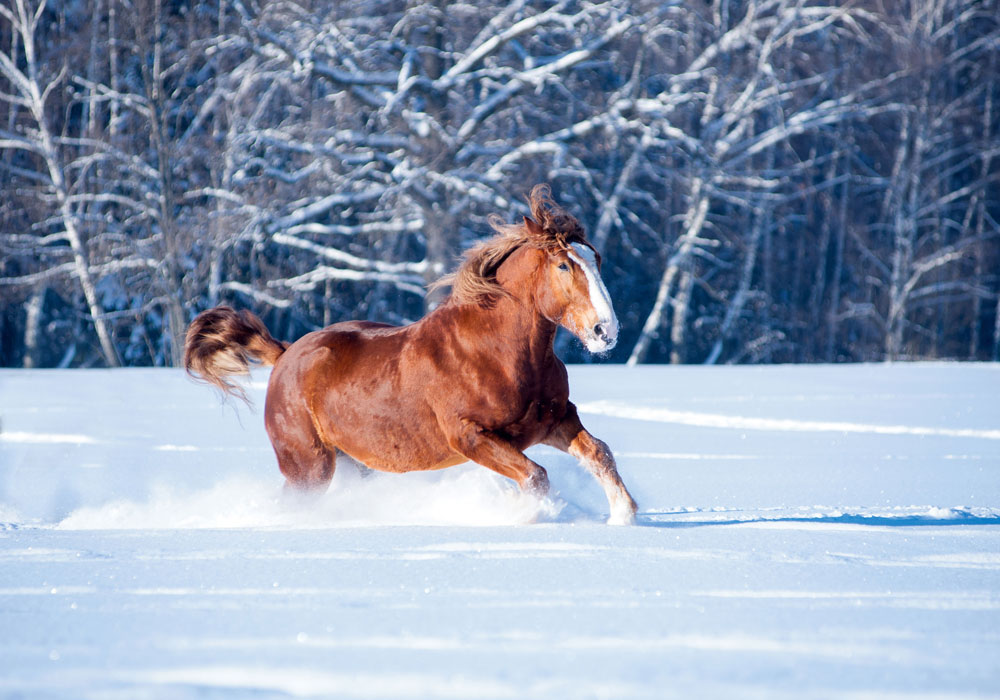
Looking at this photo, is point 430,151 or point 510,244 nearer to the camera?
point 510,244

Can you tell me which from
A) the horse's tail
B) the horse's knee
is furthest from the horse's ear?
the horse's tail

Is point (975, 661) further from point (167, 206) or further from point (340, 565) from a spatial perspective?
point (167, 206)

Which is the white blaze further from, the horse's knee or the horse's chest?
the horse's knee

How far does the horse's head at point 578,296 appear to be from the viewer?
13.3ft

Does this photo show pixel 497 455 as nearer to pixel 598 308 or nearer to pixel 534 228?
pixel 598 308

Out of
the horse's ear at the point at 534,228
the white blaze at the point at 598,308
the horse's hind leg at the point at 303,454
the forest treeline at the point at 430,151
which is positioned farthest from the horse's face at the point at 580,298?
the forest treeline at the point at 430,151

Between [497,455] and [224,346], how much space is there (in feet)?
7.20

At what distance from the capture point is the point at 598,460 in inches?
169

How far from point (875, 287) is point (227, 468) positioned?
22.2 meters

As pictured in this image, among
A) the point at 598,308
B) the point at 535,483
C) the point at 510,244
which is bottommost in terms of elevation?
the point at 535,483

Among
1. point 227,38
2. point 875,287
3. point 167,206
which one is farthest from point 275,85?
point 875,287

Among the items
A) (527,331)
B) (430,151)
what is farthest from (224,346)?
(430,151)

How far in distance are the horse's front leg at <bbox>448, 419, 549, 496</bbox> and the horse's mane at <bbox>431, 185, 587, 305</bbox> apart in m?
0.59

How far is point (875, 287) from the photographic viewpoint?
25.7m
